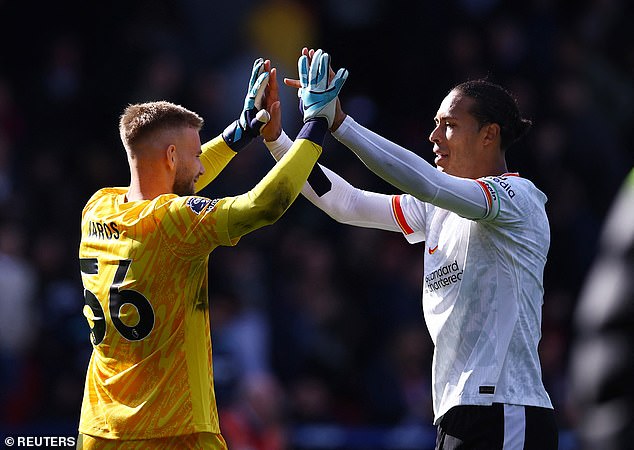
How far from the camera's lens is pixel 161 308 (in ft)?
13.6

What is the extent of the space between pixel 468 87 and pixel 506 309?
108cm

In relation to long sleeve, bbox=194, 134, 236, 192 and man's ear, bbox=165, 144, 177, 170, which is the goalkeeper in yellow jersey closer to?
man's ear, bbox=165, 144, 177, 170

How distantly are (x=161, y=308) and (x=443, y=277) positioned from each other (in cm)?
122

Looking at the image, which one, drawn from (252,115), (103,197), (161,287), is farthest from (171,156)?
(252,115)

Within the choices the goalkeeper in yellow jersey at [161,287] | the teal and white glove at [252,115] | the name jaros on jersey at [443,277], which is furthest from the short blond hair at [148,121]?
the name jaros on jersey at [443,277]

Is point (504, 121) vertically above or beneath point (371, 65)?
beneath

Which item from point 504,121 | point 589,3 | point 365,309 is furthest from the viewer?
point 589,3

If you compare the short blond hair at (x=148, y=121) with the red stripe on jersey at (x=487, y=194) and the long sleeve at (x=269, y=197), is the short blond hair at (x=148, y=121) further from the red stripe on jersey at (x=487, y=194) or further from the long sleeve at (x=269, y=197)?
the red stripe on jersey at (x=487, y=194)

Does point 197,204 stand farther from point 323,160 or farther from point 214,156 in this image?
point 323,160

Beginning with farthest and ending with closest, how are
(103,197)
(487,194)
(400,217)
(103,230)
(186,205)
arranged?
(400,217)
(103,197)
(103,230)
(487,194)
(186,205)

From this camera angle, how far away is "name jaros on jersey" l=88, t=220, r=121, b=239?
4.24 metres

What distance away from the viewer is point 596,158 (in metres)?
11.0

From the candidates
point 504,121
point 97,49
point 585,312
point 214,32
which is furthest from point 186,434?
point 214,32

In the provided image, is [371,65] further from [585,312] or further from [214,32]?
[585,312]
